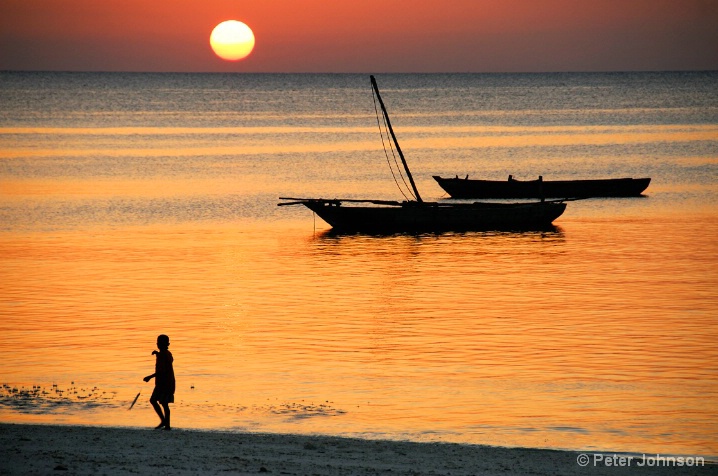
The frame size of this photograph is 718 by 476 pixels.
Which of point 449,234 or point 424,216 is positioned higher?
point 424,216

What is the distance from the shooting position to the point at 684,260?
34344mm

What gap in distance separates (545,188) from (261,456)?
41658 millimetres

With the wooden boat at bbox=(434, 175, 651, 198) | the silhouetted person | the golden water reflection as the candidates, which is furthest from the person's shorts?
the wooden boat at bbox=(434, 175, 651, 198)

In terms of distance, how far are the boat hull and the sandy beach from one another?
26.5 m

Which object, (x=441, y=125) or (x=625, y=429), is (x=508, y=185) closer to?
(x=625, y=429)

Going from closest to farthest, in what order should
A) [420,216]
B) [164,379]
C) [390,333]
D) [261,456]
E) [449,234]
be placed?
[261,456] < [164,379] < [390,333] < [449,234] < [420,216]

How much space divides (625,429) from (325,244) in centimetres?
2303

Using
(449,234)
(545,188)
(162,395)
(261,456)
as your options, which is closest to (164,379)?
(162,395)

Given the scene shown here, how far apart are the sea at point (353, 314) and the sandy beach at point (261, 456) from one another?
1.49 meters

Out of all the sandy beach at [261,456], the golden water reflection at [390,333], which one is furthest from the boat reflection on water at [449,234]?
the sandy beach at [261,456]

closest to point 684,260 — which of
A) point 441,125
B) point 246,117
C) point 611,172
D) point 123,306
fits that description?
point 123,306

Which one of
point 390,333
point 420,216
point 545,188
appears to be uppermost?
point 545,188

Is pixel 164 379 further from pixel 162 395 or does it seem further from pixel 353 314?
pixel 353 314

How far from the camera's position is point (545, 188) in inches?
2094
